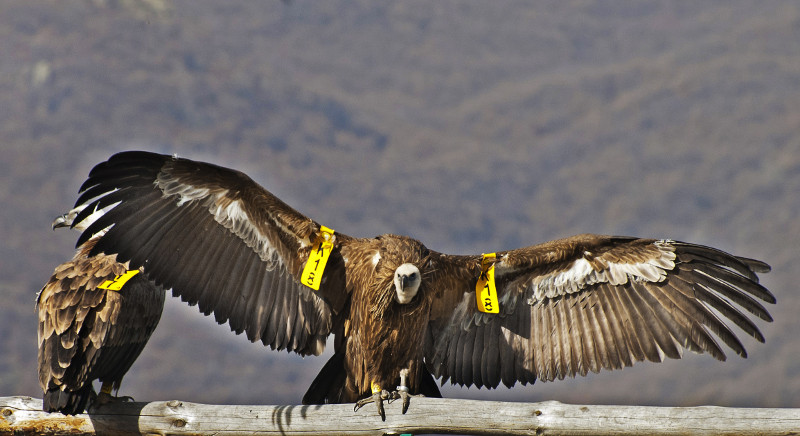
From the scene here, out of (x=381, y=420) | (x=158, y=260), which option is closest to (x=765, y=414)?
(x=381, y=420)

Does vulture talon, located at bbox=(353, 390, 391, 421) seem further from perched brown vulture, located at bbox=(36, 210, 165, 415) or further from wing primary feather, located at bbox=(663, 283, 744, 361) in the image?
wing primary feather, located at bbox=(663, 283, 744, 361)

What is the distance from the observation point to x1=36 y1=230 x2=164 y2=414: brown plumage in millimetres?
5824

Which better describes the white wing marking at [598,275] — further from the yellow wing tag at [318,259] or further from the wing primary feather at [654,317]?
the yellow wing tag at [318,259]

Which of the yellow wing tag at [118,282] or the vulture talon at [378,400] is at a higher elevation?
the yellow wing tag at [118,282]

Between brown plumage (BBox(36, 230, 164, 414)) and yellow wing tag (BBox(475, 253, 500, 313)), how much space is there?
91.9 inches

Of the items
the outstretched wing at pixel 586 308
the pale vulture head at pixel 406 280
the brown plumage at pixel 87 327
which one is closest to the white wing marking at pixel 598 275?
the outstretched wing at pixel 586 308

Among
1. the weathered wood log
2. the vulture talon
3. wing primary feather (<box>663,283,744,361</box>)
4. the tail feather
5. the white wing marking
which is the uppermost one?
the white wing marking

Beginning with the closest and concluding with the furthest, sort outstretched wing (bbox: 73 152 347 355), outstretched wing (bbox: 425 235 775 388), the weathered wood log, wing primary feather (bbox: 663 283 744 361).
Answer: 1. the weathered wood log
2. outstretched wing (bbox: 73 152 347 355)
3. wing primary feather (bbox: 663 283 744 361)
4. outstretched wing (bbox: 425 235 775 388)

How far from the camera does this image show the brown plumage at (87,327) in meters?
5.82

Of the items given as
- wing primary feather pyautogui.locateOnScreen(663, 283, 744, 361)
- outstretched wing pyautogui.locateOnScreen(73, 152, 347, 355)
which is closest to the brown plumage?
outstretched wing pyautogui.locateOnScreen(73, 152, 347, 355)

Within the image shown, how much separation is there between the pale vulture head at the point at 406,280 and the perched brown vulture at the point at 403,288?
10 millimetres

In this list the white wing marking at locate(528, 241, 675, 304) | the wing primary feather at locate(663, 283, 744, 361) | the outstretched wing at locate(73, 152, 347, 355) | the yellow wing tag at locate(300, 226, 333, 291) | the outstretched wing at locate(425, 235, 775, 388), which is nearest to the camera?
the outstretched wing at locate(73, 152, 347, 355)

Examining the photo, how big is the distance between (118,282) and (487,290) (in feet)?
8.17

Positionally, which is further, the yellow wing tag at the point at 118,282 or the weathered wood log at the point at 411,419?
the yellow wing tag at the point at 118,282
